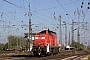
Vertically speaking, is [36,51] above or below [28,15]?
below

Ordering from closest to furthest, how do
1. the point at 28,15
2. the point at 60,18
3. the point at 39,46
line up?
the point at 39,46
the point at 28,15
the point at 60,18

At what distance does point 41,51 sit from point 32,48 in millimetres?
1492

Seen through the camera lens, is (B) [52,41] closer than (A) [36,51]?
No

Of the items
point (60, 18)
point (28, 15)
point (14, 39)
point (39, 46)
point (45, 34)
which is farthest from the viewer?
point (14, 39)

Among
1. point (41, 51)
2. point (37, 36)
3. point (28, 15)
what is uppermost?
point (28, 15)

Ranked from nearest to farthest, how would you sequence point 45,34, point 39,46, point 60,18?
1. point 39,46
2. point 45,34
3. point 60,18

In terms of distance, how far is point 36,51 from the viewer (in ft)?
119

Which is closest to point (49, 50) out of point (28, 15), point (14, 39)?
point (28, 15)

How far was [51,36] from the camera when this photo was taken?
4078cm

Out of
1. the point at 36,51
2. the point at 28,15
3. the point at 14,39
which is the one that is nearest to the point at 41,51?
the point at 36,51

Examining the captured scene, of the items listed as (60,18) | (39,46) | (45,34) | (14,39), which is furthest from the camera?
(14,39)

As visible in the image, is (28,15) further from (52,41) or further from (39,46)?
(39,46)

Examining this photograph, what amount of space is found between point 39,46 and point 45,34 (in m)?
3.40

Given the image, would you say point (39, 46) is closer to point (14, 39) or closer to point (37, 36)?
point (37, 36)
